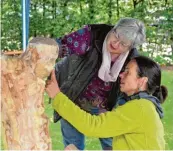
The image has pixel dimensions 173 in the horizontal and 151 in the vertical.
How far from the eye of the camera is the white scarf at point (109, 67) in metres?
2.33

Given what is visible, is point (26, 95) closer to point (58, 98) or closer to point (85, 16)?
point (58, 98)

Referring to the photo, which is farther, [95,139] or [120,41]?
[95,139]

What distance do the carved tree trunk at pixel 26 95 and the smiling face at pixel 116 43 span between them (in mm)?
662

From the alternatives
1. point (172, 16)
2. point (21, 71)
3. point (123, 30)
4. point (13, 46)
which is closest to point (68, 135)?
point (123, 30)

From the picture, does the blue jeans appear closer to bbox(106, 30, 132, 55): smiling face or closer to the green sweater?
bbox(106, 30, 132, 55): smiling face

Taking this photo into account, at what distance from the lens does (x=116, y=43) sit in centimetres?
227

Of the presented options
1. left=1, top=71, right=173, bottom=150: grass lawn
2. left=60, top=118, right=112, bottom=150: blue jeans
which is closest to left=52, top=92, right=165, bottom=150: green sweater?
left=60, top=118, right=112, bottom=150: blue jeans

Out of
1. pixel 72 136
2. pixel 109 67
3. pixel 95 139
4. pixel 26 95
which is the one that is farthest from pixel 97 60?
pixel 95 139

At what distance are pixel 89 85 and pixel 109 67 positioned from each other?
0.52 ft

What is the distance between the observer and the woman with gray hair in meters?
2.29

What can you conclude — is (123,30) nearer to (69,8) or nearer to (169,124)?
(169,124)

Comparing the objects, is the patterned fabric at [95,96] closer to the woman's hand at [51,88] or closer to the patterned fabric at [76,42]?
the patterned fabric at [76,42]

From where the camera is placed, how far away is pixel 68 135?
8.71 feet

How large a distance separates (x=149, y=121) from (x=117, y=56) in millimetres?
699
